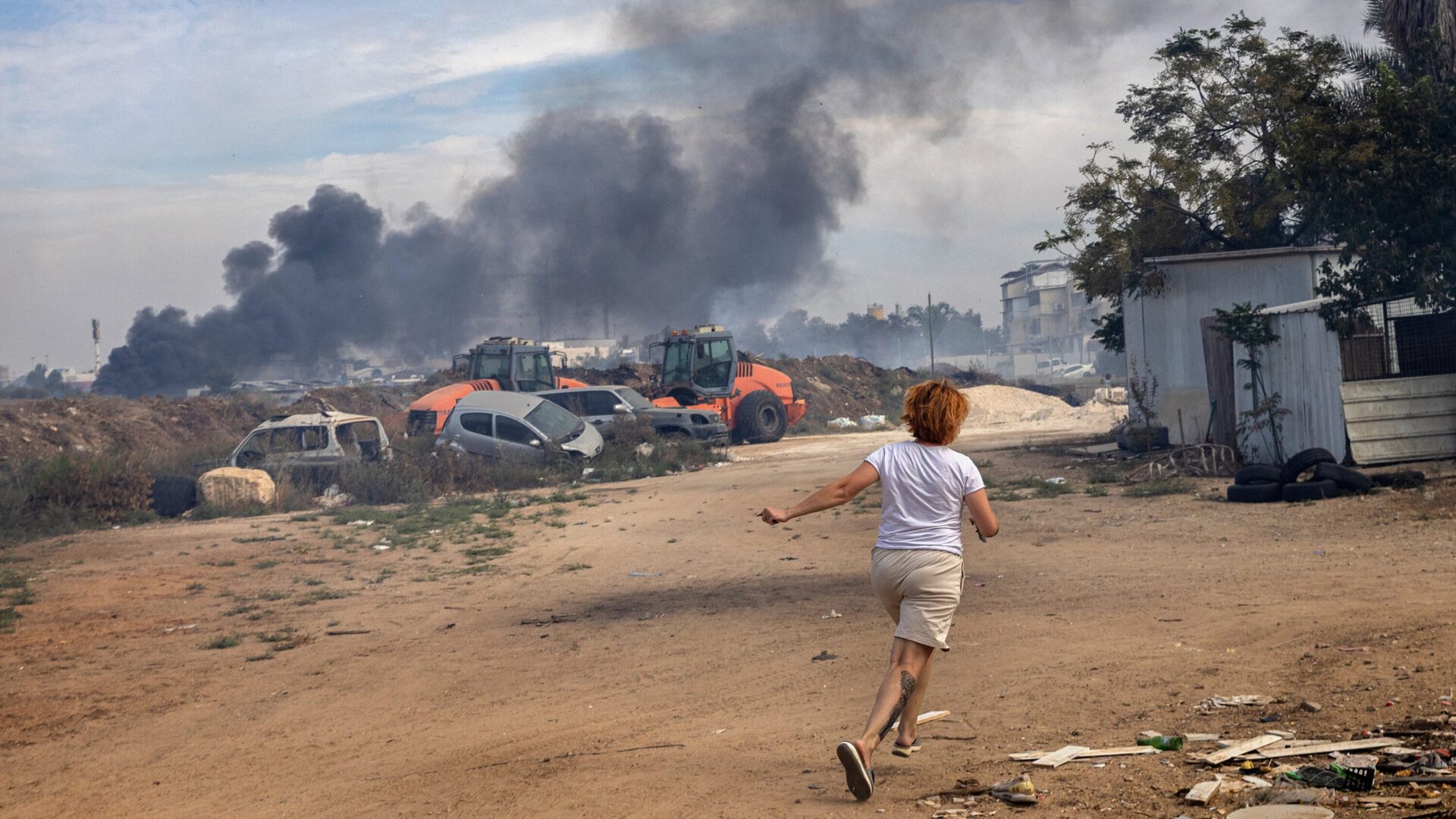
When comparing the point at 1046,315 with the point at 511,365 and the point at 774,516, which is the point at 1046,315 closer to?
the point at 511,365

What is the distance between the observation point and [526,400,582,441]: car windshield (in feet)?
70.7

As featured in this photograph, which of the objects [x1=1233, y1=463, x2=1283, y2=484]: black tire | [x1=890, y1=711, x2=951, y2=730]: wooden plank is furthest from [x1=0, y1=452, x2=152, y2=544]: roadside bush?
[x1=1233, y1=463, x2=1283, y2=484]: black tire

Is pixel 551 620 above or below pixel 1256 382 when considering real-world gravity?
below

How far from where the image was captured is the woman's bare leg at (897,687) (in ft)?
15.5

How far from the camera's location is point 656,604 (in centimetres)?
957

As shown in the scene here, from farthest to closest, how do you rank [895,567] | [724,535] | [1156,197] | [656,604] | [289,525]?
[1156,197], [289,525], [724,535], [656,604], [895,567]

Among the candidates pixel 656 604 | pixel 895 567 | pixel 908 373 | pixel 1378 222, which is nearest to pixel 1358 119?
pixel 1378 222

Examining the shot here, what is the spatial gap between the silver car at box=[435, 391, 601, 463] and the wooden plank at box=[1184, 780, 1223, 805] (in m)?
17.3

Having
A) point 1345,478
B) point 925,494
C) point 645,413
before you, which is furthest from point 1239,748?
point 645,413

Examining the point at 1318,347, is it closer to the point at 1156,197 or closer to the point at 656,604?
the point at 1156,197

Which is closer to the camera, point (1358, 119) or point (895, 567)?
point (895, 567)

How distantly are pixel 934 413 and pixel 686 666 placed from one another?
10.1 feet

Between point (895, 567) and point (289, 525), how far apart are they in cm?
1307

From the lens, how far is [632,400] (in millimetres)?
26906
